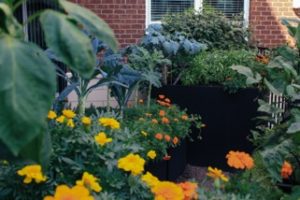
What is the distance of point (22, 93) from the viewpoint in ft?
3.04

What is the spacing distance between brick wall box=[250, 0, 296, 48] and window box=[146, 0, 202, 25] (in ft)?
2.99

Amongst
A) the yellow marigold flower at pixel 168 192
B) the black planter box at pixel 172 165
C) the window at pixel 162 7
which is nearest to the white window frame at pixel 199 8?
the window at pixel 162 7

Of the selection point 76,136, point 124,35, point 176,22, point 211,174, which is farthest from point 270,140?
point 124,35

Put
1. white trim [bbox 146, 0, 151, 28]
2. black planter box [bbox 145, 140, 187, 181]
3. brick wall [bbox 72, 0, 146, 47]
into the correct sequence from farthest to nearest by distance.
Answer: white trim [bbox 146, 0, 151, 28] < brick wall [bbox 72, 0, 146, 47] < black planter box [bbox 145, 140, 187, 181]

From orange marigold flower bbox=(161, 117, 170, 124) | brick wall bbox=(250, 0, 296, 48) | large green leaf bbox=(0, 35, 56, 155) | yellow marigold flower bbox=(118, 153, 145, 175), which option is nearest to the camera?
large green leaf bbox=(0, 35, 56, 155)

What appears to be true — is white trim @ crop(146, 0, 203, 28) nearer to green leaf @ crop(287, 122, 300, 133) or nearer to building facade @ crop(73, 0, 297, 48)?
building facade @ crop(73, 0, 297, 48)

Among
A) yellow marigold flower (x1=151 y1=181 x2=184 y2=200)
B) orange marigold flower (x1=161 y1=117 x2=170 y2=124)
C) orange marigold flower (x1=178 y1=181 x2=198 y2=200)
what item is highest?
yellow marigold flower (x1=151 y1=181 x2=184 y2=200)

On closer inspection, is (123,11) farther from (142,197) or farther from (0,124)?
(0,124)

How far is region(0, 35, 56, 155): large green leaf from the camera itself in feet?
3.00

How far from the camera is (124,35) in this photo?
22.7 ft

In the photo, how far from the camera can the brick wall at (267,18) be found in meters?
7.25

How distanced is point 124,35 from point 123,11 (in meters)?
0.35

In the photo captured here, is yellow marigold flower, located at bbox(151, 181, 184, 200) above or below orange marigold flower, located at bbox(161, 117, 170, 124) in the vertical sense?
above

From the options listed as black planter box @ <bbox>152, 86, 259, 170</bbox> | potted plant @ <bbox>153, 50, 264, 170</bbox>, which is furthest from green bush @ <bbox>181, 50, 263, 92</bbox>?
black planter box @ <bbox>152, 86, 259, 170</bbox>
